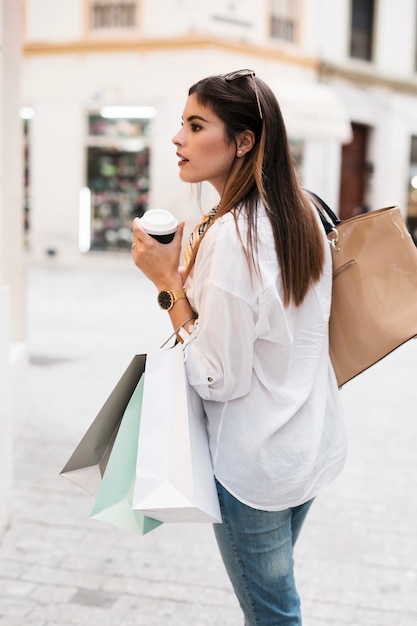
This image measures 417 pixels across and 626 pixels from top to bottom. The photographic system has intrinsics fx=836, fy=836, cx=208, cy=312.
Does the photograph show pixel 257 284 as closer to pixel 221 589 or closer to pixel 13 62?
pixel 221 589

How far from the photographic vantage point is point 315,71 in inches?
711

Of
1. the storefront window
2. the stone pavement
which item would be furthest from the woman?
the storefront window

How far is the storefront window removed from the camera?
56.1 feet

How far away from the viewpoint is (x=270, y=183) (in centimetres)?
189

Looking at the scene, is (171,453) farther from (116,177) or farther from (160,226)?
(116,177)

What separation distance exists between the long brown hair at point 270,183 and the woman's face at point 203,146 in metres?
0.02

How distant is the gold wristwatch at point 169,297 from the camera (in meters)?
1.96

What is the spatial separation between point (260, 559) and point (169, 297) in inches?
25.3

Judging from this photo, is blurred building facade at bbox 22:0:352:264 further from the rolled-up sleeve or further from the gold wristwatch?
the rolled-up sleeve

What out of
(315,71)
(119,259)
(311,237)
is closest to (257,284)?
(311,237)

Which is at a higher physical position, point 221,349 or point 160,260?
point 160,260

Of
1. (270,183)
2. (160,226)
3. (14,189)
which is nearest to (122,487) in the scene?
(160,226)

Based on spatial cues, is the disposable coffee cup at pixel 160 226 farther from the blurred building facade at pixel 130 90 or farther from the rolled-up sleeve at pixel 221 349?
the blurred building facade at pixel 130 90

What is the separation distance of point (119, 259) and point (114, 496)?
15546 mm
